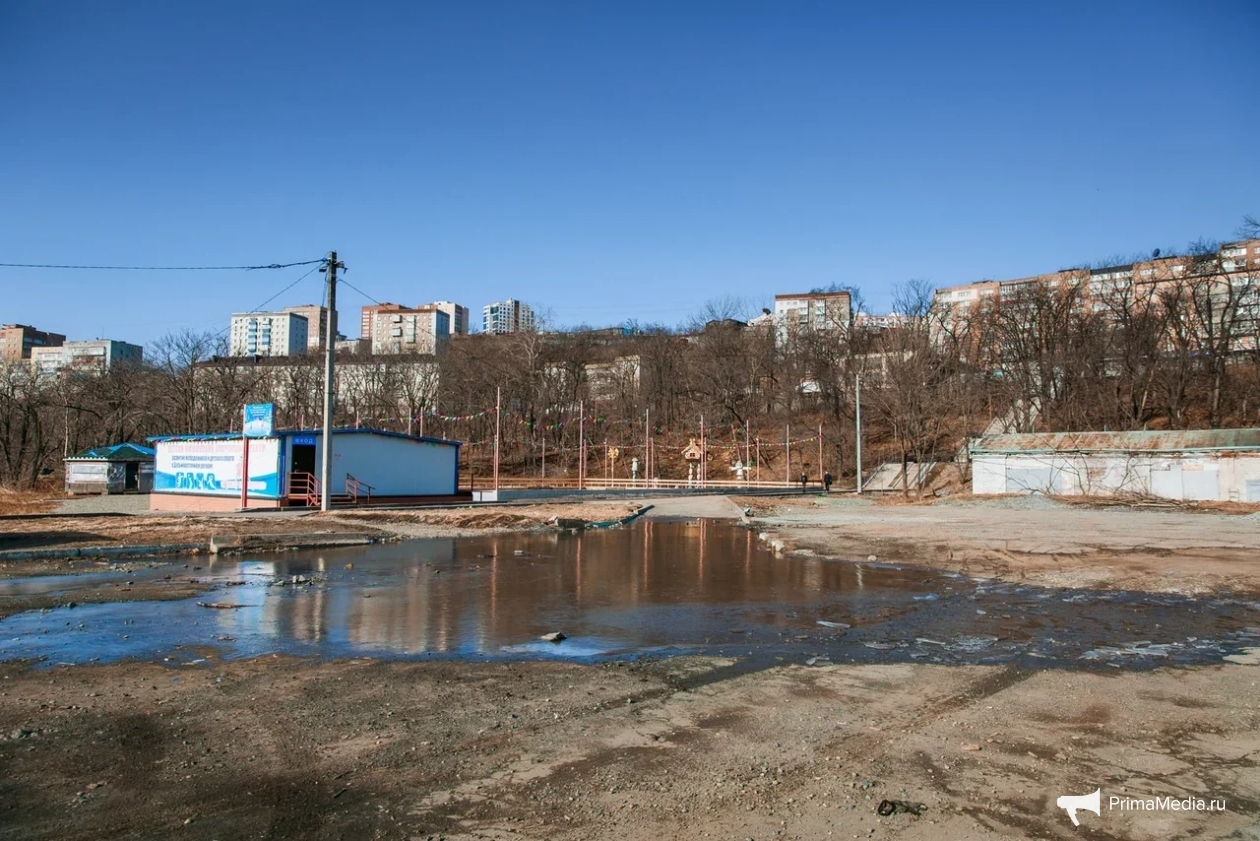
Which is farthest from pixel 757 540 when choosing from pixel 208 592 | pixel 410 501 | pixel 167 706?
pixel 410 501

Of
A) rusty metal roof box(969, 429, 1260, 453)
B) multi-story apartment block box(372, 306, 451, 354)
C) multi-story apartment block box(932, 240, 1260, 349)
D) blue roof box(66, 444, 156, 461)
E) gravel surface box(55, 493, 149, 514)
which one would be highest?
multi-story apartment block box(372, 306, 451, 354)

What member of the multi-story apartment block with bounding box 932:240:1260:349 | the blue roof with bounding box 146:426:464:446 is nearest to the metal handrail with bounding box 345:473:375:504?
the blue roof with bounding box 146:426:464:446

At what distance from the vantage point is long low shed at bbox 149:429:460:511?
36562mm

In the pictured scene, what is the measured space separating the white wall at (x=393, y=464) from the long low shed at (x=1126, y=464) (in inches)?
1105

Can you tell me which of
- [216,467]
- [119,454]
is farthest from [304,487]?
[119,454]

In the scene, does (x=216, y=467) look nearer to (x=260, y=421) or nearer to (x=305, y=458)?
(x=260, y=421)

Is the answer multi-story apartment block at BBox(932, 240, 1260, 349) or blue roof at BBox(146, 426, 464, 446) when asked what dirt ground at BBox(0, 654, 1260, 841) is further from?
multi-story apartment block at BBox(932, 240, 1260, 349)

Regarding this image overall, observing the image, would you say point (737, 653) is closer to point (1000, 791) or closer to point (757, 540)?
point (1000, 791)

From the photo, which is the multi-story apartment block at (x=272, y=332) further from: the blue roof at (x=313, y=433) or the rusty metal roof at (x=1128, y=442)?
the rusty metal roof at (x=1128, y=442)

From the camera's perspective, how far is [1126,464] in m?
38.3

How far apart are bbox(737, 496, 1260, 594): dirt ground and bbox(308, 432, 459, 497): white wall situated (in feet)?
60.8

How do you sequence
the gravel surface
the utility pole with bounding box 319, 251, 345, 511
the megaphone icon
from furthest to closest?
1. the gravel surface
2. the utility pole with bounding box 319, 251, 345, 511
3. the megaphone icon

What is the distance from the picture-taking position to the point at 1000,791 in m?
4.71

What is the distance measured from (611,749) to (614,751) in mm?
48
